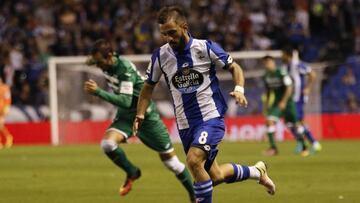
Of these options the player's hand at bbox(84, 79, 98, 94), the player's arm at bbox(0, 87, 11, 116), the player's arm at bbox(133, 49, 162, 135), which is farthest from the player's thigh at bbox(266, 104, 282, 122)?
the player's arm at bbox(133, 49, 162, 135)

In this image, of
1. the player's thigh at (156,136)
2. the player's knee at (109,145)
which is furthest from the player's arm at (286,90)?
the player's knee at (109,145)

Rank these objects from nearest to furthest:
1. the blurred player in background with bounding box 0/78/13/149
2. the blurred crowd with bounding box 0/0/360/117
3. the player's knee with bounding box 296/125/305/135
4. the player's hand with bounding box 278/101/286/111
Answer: the player's hand with bounding box 278/101/286/111 → the player's knee with bounding box 296/125/305/135 → the blurred player in background with bounding box 0/78/13/149 → the blurred crowd with bounding box 0/0/360/117

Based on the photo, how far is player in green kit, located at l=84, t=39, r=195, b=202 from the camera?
44.0 feet

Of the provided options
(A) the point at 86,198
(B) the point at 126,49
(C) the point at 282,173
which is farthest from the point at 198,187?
(B) the point at 126,49

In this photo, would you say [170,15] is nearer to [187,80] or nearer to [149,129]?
[187,80]

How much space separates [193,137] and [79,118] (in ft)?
65.5

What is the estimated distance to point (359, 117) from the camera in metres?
29.6

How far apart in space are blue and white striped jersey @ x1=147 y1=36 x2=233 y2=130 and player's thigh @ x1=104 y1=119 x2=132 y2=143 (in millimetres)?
3525

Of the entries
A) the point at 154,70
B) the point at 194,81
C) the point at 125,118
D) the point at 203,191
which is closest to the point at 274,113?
the point at 125,118

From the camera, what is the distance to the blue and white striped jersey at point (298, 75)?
75.7 feet

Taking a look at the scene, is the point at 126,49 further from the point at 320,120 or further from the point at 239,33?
the point at 320,120

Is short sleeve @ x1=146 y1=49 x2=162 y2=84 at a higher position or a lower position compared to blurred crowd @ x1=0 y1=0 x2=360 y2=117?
higher

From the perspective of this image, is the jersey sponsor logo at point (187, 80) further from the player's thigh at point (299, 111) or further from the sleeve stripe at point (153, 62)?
the player's thigh at point (299, 111)

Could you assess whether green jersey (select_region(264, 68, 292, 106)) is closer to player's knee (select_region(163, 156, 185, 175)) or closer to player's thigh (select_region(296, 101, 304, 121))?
player's thigh (select_region(296, 101, 304, 121))
